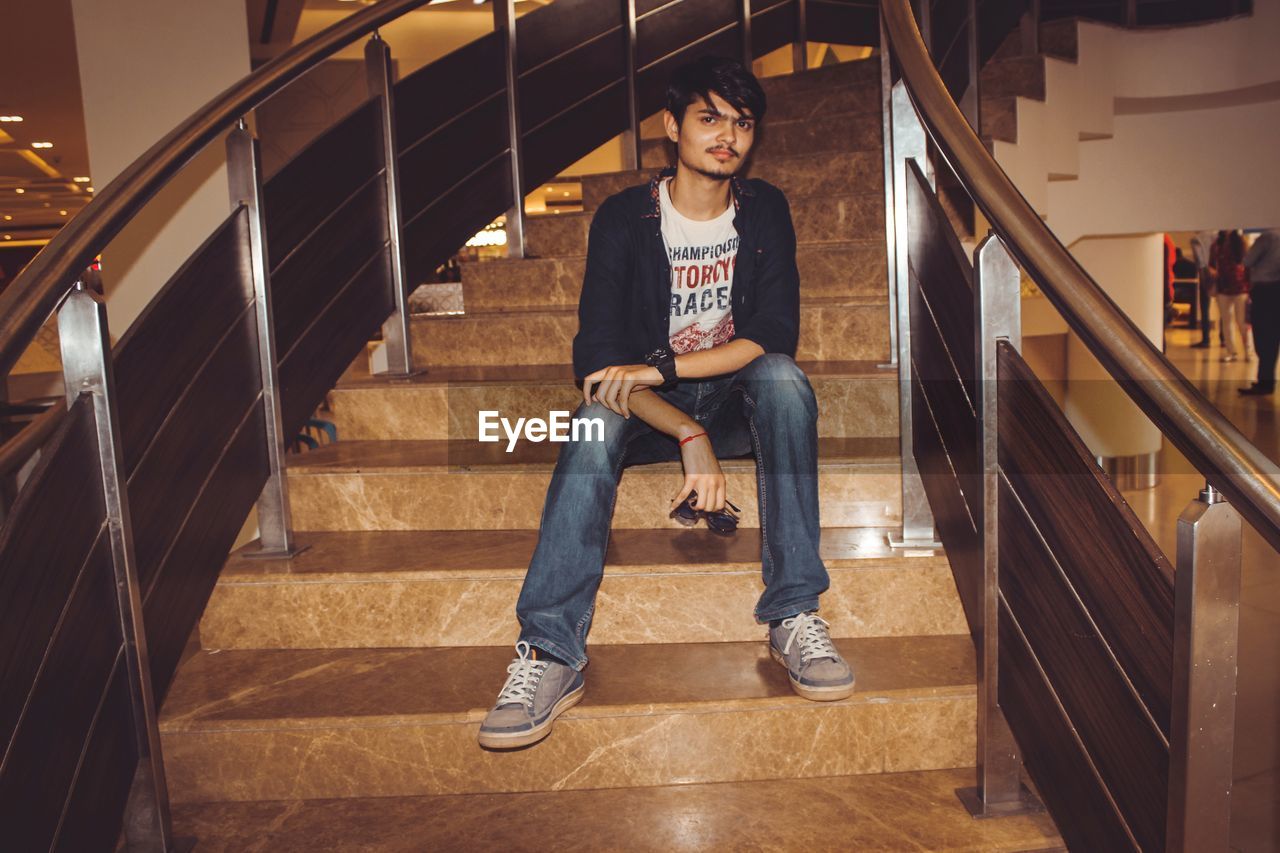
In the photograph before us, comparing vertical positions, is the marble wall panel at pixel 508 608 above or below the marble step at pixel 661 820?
above

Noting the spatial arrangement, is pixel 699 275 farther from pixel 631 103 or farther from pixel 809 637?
pixel 631 103

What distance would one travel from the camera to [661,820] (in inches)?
58.7

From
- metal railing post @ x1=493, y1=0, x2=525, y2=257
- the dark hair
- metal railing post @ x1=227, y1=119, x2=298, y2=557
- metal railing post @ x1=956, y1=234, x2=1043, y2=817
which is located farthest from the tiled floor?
metal railing post @ x1=493, y1=0, x2=525, y2=257

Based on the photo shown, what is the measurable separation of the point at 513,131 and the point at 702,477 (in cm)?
183

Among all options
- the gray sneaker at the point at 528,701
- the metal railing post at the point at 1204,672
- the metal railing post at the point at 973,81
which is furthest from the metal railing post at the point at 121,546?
the metal railing post at the point at 973,81

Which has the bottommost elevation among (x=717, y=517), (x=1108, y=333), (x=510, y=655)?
(x=510, y=655)

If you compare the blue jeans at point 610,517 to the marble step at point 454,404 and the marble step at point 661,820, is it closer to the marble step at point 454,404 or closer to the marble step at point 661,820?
the marble step at point 661,820

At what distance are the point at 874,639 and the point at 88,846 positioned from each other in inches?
50.3

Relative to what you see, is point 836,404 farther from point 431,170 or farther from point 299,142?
point 299,142

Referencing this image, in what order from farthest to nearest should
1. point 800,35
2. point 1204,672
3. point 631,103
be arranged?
point 800,35, point 631,103, point 1204,672

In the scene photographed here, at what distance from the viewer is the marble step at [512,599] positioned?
179cm

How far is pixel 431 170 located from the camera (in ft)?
9.15

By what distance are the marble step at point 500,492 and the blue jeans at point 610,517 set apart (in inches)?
12.9
